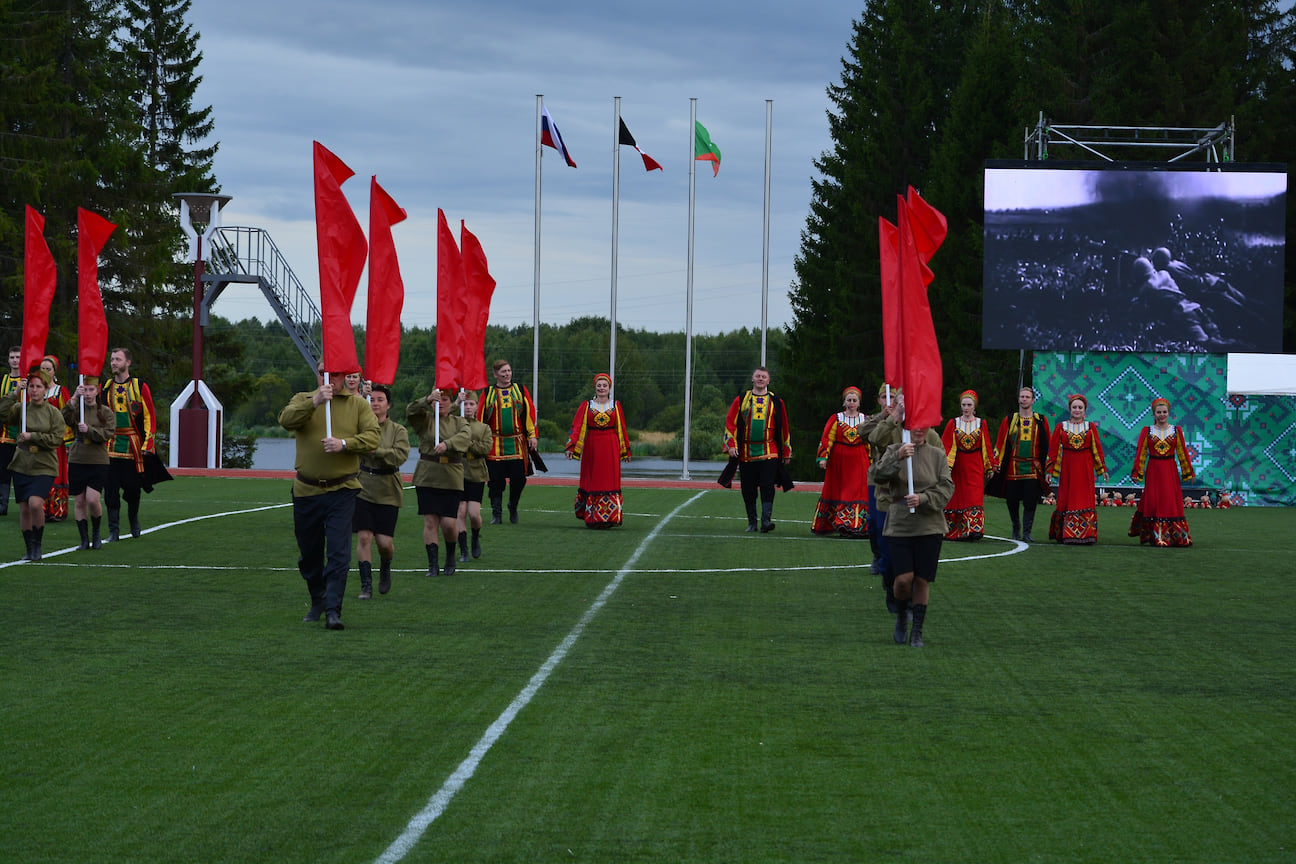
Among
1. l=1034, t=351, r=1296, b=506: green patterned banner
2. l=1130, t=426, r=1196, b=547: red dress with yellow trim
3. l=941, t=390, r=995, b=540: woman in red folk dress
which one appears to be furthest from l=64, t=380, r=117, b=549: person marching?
l=1034, t=351, r=1296, b=506: green patterned banner

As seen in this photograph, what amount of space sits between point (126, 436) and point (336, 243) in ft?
22.6

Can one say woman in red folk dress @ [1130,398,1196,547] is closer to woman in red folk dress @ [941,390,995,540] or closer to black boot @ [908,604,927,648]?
woman in red folk dress @ [941,390,995,540]

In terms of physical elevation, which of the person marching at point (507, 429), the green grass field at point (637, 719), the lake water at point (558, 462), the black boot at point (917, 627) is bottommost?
the lake water at point (558, 462)

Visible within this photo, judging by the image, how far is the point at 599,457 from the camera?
2028 centimetres

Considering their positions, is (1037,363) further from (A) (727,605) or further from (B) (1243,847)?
(B) (1243,847)

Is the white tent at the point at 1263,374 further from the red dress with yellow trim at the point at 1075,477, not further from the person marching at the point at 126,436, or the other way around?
the person marching at the point at 126,436

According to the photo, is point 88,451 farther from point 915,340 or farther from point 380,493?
point 915,340

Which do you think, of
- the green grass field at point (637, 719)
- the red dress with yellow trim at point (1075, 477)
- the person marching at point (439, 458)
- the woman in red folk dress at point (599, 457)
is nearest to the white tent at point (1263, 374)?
the red dress with yellow trim at point (1075, 477)

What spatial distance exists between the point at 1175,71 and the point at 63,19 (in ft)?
111

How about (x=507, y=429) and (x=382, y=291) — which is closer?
(x=382, y=291)

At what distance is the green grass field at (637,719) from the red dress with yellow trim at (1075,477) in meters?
4.78

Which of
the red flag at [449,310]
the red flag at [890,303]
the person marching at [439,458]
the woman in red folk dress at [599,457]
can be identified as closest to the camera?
the red flag at [890,303]

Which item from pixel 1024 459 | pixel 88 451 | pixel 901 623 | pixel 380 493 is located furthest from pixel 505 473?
pixel 901 623

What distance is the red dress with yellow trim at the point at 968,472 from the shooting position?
1981cm
